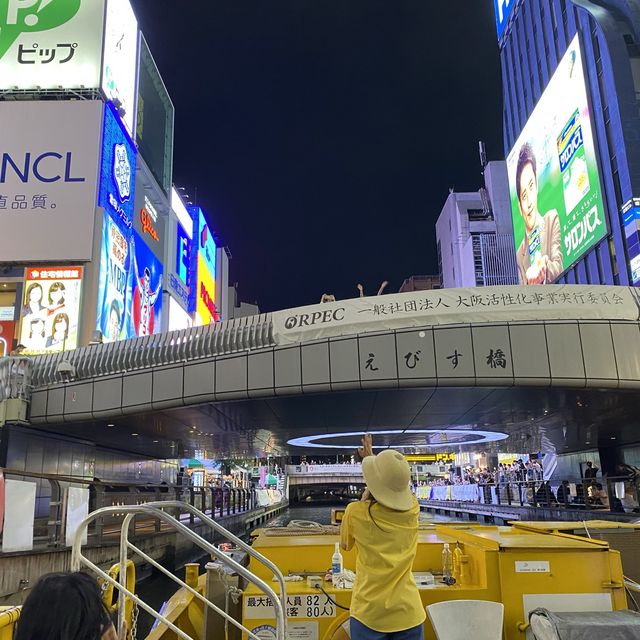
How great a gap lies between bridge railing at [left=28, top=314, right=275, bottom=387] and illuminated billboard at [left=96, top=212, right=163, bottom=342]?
1021 centimetres

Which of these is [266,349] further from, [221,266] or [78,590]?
[221,266]

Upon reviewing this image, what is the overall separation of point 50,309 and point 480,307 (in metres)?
23.7

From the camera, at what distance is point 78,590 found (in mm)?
2176

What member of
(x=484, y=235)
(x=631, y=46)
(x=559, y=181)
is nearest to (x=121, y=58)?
(x=559, y=181)

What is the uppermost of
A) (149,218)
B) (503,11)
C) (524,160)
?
(503,11)

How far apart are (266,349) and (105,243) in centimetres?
2020

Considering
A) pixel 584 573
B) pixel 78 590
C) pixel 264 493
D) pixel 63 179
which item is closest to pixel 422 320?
pixel 584 573

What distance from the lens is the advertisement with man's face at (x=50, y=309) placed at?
30.3 meters

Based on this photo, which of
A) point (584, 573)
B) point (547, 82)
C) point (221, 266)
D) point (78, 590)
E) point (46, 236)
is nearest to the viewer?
Result: point (78, 590)

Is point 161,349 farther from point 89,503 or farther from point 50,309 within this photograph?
point 50,309

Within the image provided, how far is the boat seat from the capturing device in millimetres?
5078

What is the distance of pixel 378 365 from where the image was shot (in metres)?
15.3

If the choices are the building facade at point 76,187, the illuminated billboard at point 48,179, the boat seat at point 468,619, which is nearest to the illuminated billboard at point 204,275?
the building facade at point 76,187

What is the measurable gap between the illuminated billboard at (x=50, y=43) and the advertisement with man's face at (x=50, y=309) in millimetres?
11733
